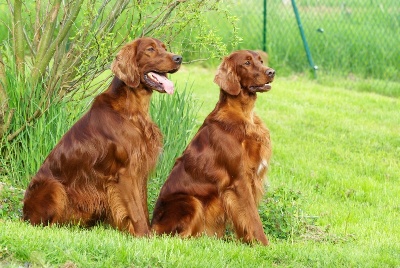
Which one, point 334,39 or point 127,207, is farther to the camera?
point 334,39

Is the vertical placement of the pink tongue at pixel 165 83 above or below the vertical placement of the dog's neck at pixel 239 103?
above

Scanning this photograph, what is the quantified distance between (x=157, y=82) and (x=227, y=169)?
814 mm

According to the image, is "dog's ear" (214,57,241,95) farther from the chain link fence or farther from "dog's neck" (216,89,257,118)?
the chain link fence

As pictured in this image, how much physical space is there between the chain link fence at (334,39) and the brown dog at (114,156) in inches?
311

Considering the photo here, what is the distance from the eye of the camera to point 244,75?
627 centimetres

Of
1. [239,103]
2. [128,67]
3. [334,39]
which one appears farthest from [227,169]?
[334,39]

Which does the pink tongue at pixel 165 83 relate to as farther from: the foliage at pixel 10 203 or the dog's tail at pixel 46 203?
the foliage at pixel 10 203

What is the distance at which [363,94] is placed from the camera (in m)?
13.1

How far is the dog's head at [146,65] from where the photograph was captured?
5977 mm

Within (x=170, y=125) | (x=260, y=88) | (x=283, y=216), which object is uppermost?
(x=260, y=88)

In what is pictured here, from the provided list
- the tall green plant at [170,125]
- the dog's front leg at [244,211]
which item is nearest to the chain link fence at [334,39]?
the tall green plant at [170,125]

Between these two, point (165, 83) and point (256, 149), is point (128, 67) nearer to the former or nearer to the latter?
point (165, 83)

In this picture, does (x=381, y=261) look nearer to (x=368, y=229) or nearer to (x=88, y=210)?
(x=368, y=229)

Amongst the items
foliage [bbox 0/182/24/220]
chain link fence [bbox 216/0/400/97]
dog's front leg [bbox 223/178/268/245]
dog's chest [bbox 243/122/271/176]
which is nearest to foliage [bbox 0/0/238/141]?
foliage [bbox 0/182/24/220]
